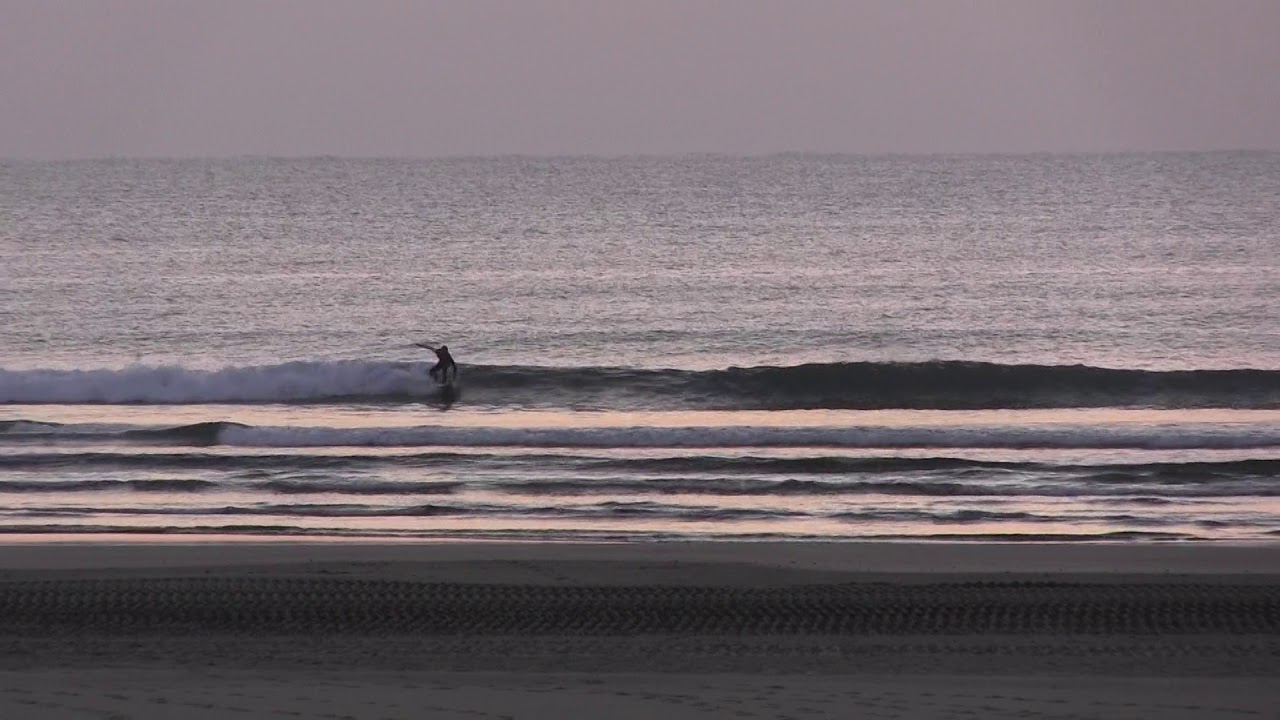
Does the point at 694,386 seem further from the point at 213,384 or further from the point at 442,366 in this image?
the point at 213,384

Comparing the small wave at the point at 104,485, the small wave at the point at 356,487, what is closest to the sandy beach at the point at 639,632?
the small wave at the point at 356,487

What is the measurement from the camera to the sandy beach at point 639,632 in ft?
24.3

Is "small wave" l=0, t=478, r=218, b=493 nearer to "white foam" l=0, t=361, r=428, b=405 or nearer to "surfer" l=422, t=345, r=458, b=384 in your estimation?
"white foam" l=0, t=361, r=428, b=405

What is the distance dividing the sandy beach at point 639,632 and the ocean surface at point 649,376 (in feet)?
6.40

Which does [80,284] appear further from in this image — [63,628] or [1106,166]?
[1106,166]

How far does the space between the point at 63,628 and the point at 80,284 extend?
36.9 meters

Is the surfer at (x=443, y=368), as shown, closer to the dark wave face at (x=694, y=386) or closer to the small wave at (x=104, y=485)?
the dark wave face at (x=694, y=386)

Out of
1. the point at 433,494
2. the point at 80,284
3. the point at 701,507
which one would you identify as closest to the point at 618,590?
the point at 701,507

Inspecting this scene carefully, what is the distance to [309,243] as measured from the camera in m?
59.9

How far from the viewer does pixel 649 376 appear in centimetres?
2641

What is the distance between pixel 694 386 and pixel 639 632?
16446 mm

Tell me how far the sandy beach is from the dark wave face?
474 inches

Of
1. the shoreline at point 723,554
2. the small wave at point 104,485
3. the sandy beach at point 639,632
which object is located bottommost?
the small wave at point 104,485

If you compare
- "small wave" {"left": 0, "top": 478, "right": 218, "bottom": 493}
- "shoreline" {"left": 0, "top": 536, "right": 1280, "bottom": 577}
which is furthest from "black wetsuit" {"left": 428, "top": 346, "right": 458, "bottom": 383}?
"shoreline" {"left": 0, "top": 536, "right": 1280, "bottom": 577}
